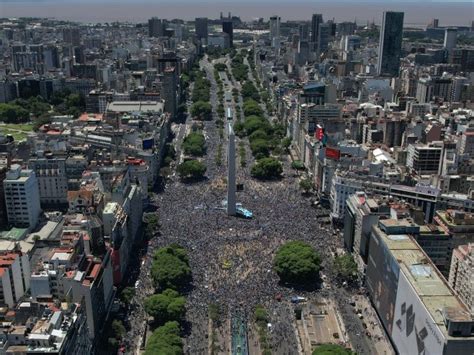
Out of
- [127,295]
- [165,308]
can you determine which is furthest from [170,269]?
[165,308]

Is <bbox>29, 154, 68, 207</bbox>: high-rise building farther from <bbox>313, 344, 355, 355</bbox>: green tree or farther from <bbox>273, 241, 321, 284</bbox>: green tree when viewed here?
<bbox>313, 344, 355, 355</bbox>: green tree

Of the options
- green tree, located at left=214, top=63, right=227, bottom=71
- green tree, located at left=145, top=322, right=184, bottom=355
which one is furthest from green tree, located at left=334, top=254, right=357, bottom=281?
green tree, located at left=214, top=63, right=227, bottom=71

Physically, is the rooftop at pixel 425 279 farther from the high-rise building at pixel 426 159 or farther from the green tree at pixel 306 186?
the high-rise building at pixel 426 159

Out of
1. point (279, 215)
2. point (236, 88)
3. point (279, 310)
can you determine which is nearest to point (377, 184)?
point (279, 215)

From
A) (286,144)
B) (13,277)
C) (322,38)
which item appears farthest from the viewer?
(322,38)

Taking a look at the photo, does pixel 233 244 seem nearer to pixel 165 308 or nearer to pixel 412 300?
pixel 165 308

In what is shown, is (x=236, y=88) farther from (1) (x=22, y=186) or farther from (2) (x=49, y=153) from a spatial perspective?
(1) (x=22, y=186)
